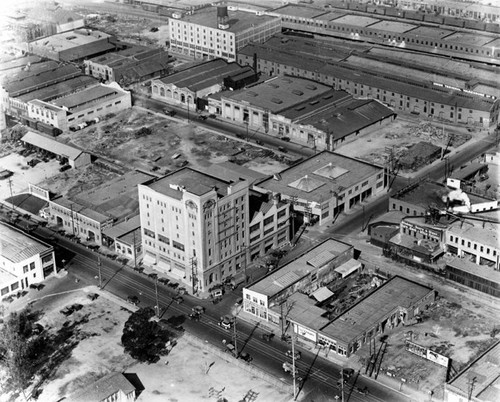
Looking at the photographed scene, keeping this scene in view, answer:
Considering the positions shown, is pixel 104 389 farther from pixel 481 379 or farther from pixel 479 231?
pixel 479 231

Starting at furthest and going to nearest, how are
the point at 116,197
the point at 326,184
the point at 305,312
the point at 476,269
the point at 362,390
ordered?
1. the point at 326,184
2. the point at 116,197
3. the point at 476,269
4. the point at 305,312
5. the point at 362,390

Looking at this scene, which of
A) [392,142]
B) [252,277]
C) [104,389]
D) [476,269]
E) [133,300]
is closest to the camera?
[104,389]

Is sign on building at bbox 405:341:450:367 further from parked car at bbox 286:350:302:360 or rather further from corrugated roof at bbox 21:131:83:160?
corrugated roof at bbox 21:131:83:160

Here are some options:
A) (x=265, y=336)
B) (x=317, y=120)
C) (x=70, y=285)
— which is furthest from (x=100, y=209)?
(x=317, y=120)

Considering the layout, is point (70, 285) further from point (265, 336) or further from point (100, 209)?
point (265, 336)

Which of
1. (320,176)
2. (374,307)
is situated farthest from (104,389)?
(320,176)

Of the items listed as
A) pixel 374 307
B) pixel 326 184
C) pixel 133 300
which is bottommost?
pixel 133 300

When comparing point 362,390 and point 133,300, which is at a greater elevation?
point 362,390
